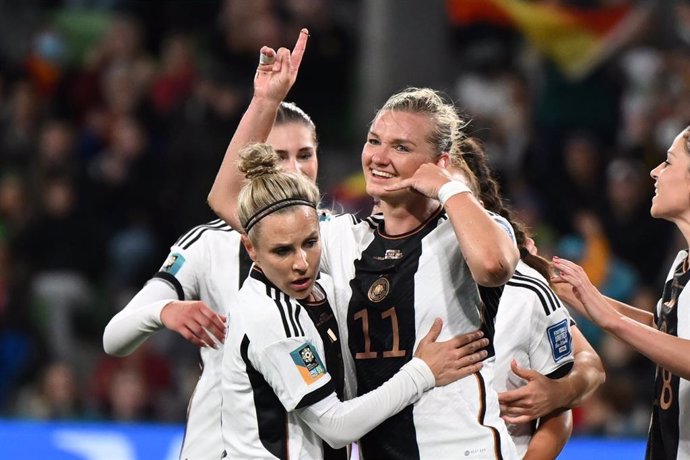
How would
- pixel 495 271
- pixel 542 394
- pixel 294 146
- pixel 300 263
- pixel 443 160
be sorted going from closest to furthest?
1. pixel 495 271
2. pixel 300 263
3. pixel 443 160
4. pixel 542 394
5. pixel 294 146

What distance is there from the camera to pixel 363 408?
10.7ft

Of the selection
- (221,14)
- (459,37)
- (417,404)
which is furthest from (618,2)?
(417,404)

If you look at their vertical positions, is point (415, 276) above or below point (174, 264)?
below

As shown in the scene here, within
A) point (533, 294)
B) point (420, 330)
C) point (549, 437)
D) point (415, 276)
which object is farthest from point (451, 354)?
point (549, 437)

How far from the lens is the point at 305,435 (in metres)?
3.37

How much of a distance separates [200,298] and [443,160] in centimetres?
105

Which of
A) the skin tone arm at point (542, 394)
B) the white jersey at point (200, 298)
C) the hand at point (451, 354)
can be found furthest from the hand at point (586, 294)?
the white jersey at point (200, 298)

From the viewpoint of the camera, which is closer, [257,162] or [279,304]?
[279,304]

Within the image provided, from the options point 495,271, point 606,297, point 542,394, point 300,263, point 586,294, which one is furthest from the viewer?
point 606,297

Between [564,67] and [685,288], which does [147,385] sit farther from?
[685,288]

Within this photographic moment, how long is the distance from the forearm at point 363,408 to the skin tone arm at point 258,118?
75 cm

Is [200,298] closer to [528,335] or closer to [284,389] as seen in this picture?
[284,389]

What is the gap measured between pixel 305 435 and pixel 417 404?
313mm

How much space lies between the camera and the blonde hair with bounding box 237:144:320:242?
132 inches
